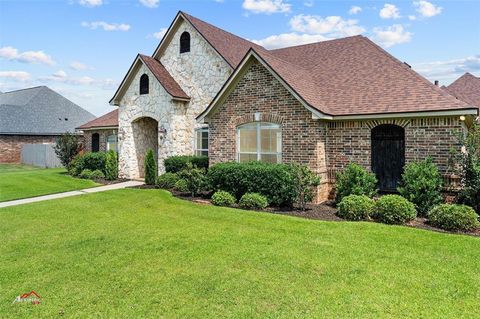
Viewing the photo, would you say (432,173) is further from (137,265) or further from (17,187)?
(17,187)

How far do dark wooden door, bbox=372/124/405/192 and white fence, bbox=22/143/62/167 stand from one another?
2685 centimetres

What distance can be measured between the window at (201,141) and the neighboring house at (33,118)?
909 inches

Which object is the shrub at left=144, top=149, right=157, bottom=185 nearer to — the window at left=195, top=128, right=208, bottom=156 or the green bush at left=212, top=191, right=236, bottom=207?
the window at left=195, top=128, right=208, bottom=156

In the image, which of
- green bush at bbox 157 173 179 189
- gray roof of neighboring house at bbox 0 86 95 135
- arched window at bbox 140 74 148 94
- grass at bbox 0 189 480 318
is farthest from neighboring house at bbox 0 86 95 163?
grass at bbox 0 189 480 318

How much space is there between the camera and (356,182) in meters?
11.0

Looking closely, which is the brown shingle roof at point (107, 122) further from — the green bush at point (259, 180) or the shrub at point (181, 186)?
the green bush at point (259, 180)

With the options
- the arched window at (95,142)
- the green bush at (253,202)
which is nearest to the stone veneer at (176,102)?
the arched window at (95,142)

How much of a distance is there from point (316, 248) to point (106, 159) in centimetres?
1557

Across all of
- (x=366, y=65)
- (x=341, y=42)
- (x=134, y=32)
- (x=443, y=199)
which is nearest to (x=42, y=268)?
(x=443, y=199)

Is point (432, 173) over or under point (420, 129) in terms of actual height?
under

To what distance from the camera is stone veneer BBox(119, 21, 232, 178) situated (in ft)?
56.4

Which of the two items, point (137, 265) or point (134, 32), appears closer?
point (137, 265)

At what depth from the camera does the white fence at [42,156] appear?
29781 mm

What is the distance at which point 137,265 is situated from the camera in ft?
20.0
